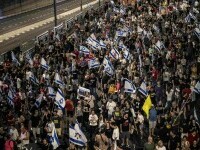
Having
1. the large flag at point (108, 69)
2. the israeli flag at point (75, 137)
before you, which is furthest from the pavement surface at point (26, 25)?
the israeli flag at point (75, 137)

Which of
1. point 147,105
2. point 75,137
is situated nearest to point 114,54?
point 147,105

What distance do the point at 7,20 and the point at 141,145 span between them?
1816 inches

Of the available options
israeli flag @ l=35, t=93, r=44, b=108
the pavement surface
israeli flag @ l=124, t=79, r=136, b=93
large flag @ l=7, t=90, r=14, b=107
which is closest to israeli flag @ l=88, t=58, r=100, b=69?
israeli flag @ l=124, t=79, r=136, b=93

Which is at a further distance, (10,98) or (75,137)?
(10,98)

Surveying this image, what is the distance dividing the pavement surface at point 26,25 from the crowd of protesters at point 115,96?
496 inches

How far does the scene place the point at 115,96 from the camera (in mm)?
21984

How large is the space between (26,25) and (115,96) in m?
36.9

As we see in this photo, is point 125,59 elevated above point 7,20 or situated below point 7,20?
above

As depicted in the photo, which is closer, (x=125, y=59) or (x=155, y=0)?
(x=125, y=59)

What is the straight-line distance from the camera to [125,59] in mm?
26547

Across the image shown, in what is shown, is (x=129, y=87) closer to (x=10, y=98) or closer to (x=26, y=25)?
(x=10, y=98)

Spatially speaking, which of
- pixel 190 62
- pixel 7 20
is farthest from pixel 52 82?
pixel 7 20

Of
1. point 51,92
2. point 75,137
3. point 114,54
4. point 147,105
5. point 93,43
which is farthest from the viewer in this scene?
point 93,43

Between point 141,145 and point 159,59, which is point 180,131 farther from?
point 159,59
